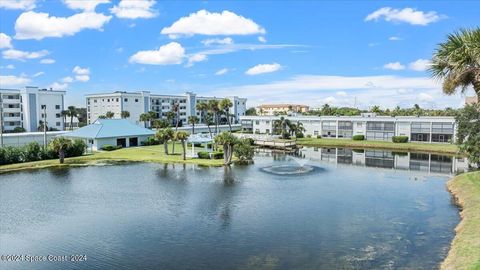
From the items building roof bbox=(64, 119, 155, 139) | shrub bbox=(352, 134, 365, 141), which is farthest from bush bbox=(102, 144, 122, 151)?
shrub bbox=(352, 134, 365, 141)

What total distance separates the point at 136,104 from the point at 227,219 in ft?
356

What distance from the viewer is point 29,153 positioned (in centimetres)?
5594

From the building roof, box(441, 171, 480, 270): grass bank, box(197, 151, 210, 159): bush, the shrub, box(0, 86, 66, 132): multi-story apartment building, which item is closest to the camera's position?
box(441, 171, 480, 270): grass bank

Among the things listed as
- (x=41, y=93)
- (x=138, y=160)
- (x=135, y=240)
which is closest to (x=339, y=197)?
(x=135, y=240)

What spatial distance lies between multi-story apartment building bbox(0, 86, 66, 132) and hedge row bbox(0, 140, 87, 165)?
4754cm

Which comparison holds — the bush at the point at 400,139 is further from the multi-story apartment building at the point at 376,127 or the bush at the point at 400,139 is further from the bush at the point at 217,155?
the bush at the point at 217,155

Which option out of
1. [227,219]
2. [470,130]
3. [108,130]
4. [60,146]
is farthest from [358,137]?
[227,219]

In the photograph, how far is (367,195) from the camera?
34.0 metres

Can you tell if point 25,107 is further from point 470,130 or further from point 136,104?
point 470,130

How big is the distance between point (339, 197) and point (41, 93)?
317 ft

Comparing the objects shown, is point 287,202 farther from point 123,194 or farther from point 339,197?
point 123,194

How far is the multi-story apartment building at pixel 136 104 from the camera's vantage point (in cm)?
12519

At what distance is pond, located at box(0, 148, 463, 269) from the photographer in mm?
19703

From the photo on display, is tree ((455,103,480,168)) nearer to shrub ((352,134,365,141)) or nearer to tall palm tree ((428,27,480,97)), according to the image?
tall palm tree ((428,27,480,97))
